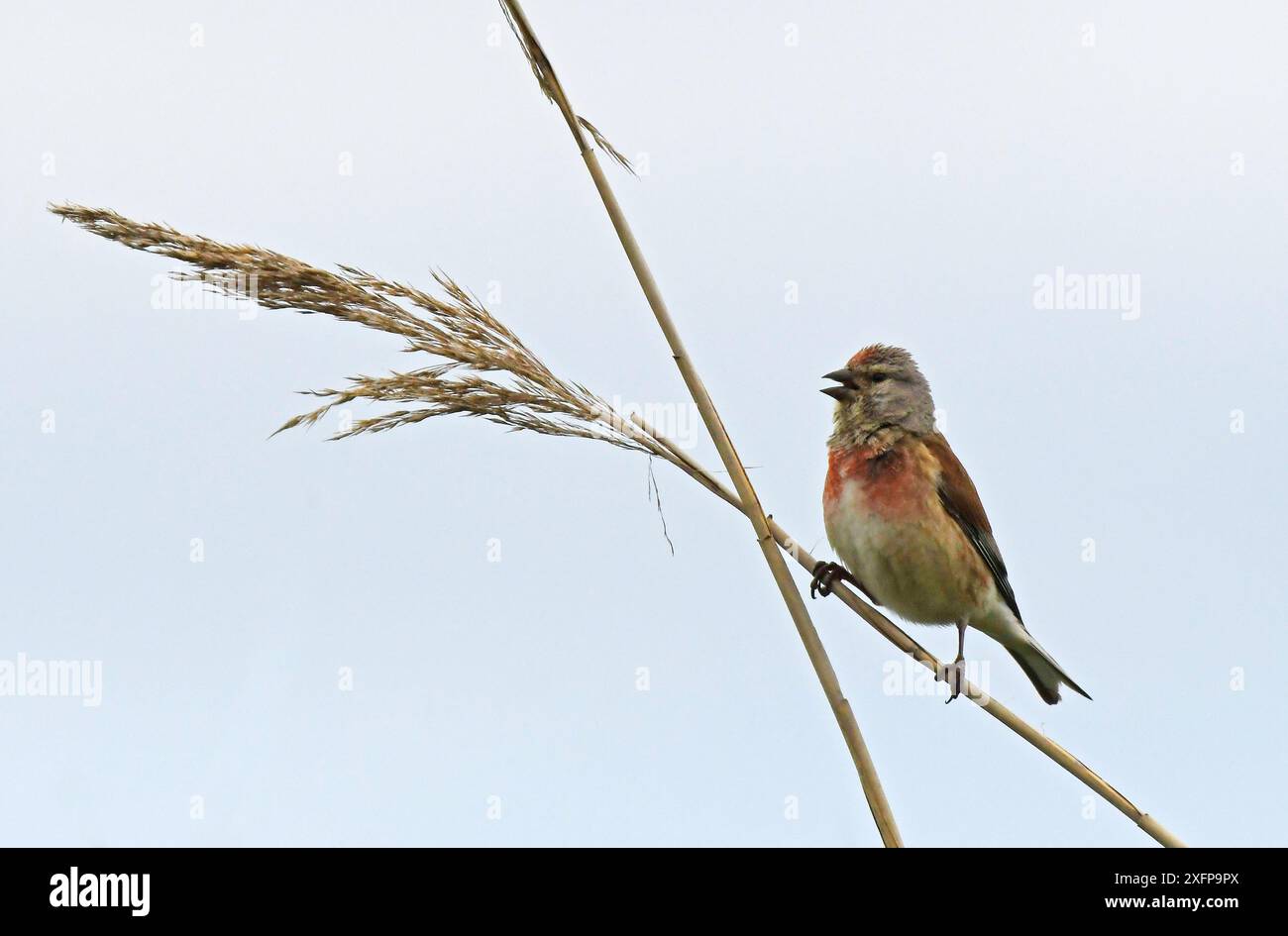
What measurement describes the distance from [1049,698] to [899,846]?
8.51ft

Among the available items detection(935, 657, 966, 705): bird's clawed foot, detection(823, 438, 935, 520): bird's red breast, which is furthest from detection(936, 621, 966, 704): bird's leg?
detection(823, 438, 935, 520): bird's red breast

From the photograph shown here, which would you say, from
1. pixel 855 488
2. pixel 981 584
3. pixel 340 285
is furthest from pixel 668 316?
pixel 981 584

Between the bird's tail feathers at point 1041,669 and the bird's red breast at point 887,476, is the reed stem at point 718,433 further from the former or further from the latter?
the bird's tail feathers at point 1041,669

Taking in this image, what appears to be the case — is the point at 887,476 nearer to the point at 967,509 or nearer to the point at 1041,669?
the point at 967,509

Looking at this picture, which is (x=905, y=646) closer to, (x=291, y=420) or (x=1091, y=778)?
(x=1091, y=778)

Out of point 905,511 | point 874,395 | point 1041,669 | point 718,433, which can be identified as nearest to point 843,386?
point 874,395

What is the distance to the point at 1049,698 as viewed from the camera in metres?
4.55

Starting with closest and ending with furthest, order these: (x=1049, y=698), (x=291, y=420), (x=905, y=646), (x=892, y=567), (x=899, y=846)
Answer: (x=899, y=846) < (x=291, y=420) < (x=905, y=646) < (x=892, y=567) < (x=1049, y=698)

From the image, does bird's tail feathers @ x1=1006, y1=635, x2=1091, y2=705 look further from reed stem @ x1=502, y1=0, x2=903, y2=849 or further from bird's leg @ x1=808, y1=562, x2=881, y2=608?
reed stem @ x1=502, y1=0, x2=903, y2=849

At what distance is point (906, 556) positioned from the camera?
4121 millimetres

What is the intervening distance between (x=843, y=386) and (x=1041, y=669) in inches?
50.6

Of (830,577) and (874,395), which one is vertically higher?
(874,395)

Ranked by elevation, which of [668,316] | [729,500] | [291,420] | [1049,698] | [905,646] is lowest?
[1049,698]

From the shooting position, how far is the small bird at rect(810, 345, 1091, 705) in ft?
13.5
